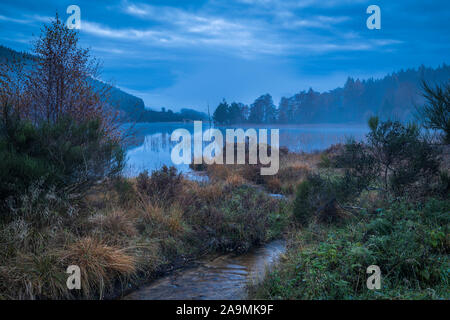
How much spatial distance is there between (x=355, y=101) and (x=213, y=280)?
101726 mm

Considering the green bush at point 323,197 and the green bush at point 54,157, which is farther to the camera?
the green bush at point 323,197

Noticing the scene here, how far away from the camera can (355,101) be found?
320ft

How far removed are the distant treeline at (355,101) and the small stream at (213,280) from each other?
230ft

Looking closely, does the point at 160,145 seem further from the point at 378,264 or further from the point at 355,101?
the point at 355,101

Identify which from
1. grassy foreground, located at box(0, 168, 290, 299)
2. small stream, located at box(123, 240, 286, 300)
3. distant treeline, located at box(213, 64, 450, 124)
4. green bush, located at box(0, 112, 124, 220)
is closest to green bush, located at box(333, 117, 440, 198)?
grassy foreground, located at box(0, 168, 290, 299)

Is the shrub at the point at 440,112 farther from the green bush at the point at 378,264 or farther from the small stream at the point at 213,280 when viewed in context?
the small stream at the point at 213,280

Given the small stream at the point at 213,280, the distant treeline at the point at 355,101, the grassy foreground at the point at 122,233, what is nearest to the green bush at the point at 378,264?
the small stream at the point at 213,280

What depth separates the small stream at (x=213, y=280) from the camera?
543 centimetres

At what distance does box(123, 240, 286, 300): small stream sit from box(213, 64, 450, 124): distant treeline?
230 feet

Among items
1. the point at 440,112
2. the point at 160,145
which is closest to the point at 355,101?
the point at 160,145

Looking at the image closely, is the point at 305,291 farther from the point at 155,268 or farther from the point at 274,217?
the point at 274,217
